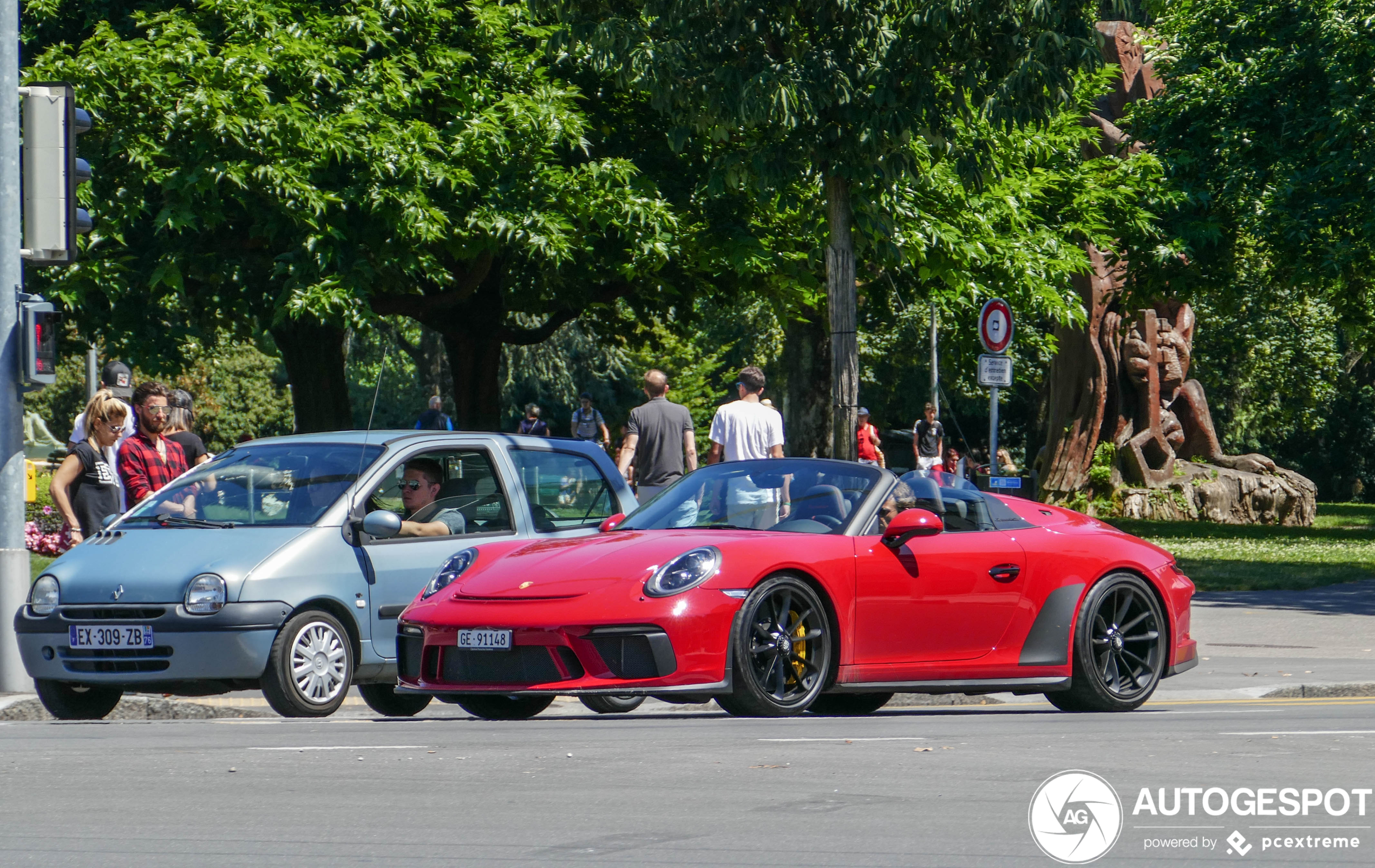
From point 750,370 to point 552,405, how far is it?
1520 inches

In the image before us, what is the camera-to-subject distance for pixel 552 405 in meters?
52.6

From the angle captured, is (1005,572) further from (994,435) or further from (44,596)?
(994,435)

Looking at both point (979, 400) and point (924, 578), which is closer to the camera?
point (924, 578)

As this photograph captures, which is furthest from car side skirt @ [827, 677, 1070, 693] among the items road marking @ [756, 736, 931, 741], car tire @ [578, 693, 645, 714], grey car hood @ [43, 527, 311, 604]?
grey car hood @ [43, 527, 311, 604]

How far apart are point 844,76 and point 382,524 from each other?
18.7 ft

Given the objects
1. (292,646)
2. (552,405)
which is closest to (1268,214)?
(292,646)

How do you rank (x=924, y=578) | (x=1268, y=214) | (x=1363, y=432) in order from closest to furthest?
(x=924, y=578)
(x=1268, y=214)
(x=1363, y=432)

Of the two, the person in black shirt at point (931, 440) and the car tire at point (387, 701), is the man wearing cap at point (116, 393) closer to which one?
the car tire at point (387, 701)

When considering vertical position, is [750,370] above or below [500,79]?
below

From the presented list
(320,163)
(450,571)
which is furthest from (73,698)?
(320,163)

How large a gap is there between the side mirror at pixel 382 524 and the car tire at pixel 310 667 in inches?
19.4

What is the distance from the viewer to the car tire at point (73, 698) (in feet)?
29.9

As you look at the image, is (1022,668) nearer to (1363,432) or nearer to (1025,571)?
(1025,571)

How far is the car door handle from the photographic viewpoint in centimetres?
848
